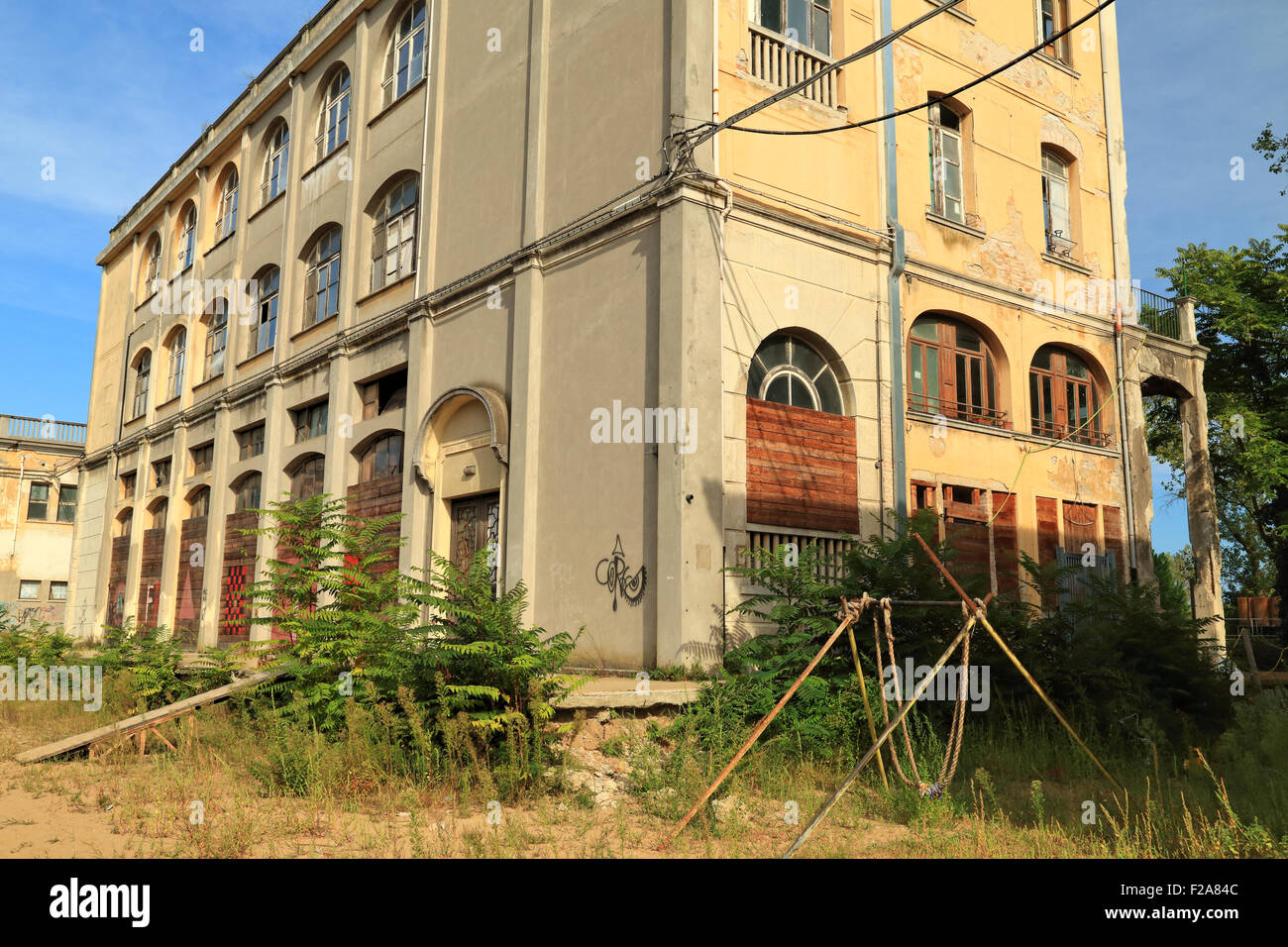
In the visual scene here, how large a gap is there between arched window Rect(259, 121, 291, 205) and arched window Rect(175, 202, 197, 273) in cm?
472

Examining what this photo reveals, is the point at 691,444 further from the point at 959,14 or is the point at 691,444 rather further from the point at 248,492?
the point at 248,492

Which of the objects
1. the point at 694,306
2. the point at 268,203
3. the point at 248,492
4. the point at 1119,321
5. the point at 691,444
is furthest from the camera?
the point at 268,203

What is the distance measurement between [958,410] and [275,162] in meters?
18.5

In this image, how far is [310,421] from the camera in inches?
838

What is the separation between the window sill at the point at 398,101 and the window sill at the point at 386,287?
3.75 meters

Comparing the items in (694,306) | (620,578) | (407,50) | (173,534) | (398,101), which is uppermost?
(407,50)

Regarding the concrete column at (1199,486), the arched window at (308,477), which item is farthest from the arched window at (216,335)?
the concrete column at (1199,486)

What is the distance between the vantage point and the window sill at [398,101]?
61.9ft

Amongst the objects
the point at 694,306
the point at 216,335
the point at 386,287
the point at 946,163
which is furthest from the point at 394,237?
the point at 946,163

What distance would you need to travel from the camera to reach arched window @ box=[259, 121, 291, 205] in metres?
24.3

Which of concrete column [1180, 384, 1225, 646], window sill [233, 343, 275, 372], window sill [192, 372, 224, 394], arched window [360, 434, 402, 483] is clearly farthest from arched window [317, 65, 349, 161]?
concrete column [1180, 384, 1225, 646]

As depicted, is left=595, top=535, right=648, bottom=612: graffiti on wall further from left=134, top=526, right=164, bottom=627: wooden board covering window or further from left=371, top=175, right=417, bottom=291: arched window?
left=134, top=526, right=164, bottom=627: wooden board covering window

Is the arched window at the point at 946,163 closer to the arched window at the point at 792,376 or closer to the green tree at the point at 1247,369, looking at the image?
the arched window at the point at 792,376
